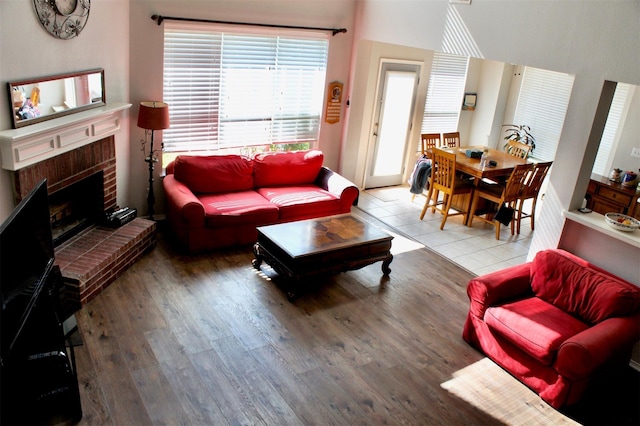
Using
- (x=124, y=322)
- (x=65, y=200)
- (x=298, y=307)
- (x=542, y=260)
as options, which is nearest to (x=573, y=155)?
(x=542, y=260)

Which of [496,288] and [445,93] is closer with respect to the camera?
[496,288]

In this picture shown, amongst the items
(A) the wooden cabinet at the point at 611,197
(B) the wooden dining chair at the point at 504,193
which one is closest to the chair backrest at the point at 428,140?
(B) the wooden dining chair at the point at 504,193

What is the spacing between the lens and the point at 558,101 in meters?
7.93

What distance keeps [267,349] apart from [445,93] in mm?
5807

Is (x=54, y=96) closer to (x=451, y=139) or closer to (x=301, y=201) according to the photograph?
(x=301, y=201)

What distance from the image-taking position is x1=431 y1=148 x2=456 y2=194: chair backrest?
21.9ft

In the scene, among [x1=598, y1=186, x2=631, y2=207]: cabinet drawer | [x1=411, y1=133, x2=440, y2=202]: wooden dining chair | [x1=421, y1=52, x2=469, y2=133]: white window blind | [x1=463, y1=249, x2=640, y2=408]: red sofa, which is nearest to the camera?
[x1=463, y1=249, x2=640, y2=408]: red sofa

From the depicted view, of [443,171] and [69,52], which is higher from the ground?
[69,52]

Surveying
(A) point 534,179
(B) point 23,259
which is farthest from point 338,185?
(B) point 23,259

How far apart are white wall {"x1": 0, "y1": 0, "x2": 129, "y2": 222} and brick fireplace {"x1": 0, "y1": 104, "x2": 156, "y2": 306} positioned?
0.17 meters

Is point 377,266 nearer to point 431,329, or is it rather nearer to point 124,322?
point 431,329

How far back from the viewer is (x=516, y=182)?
651cm

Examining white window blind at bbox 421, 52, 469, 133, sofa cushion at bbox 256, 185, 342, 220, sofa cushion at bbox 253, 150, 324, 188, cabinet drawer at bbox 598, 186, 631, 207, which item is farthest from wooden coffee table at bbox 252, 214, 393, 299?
white window blind at bbox 421, 52, 469, 133

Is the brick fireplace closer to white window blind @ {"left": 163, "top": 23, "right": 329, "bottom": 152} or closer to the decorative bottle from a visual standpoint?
white window blind @ {"left": 163, "top": 23, "right": 329, "bottom": 152}
